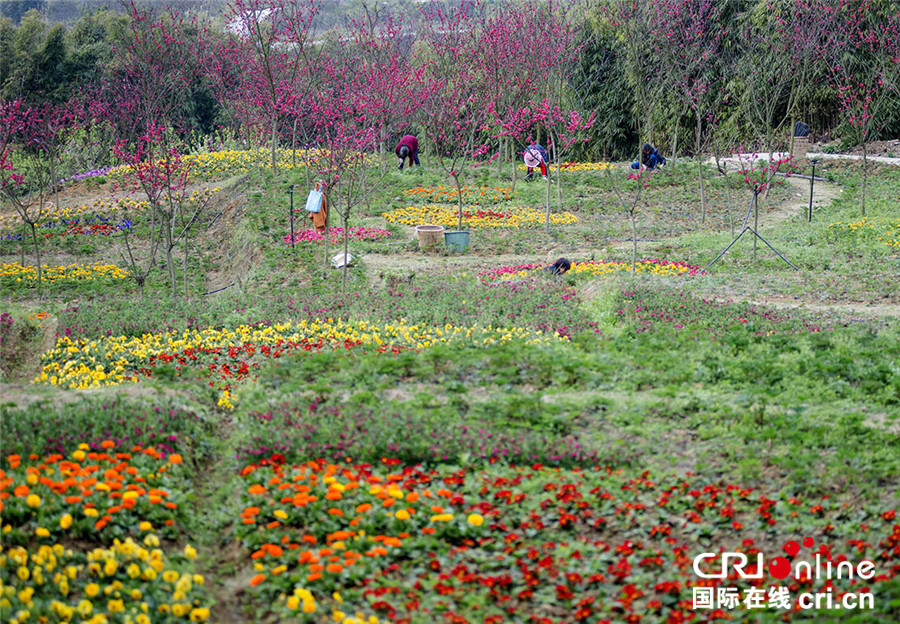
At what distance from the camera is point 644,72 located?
2478 cm

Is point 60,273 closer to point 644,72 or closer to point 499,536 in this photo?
point 499,536

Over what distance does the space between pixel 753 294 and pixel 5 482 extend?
29.6 feet

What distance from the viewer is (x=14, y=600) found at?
3.60 m

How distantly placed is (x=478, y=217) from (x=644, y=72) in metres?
10.7

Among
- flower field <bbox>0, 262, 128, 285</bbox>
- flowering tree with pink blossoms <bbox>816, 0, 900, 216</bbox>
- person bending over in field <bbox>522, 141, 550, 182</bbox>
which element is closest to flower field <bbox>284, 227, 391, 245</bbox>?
flower field <bbox>0, 262, 128, 285</bbox>

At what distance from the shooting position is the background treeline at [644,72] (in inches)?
823

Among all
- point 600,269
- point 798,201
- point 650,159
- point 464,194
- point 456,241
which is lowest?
point 600,269

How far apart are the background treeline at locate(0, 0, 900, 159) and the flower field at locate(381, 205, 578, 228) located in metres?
4.10

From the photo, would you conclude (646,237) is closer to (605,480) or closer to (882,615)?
(605,480)

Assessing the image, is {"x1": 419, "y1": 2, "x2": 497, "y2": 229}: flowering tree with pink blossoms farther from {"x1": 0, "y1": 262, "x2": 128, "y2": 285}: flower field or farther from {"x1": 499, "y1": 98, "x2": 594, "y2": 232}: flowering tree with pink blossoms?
{"x1": 0, "y1": 262, "x2": 128, "y2": 285}: flower field

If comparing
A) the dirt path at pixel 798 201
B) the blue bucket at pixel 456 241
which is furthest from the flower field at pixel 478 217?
the dirt path at pixel 798 201

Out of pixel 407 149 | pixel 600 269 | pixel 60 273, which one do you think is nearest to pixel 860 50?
pixel 407 149

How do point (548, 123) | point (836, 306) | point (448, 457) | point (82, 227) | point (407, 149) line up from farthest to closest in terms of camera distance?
point (407, 149) → point (82, 227) → point (548, 123) → point (836, 306) → point (448, 457)

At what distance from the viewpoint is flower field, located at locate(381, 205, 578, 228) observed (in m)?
16.7
